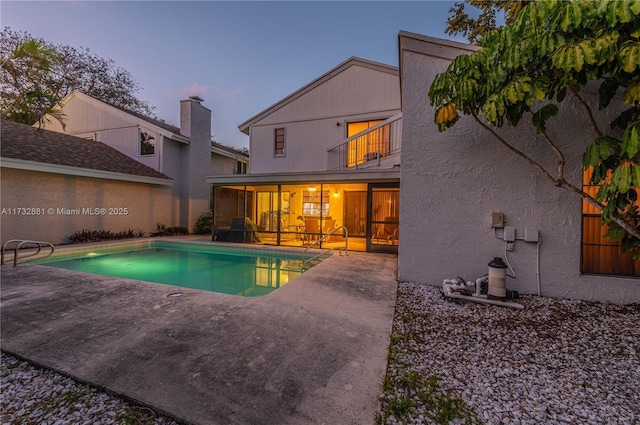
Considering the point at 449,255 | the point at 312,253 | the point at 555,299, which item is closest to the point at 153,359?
the point at 449,255

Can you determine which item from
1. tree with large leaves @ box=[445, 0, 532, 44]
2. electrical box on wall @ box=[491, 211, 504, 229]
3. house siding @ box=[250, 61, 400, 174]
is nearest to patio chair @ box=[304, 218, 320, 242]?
house siding @ box=[250, 61, 400, 174]

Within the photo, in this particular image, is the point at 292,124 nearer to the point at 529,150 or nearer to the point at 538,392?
the point at 529,150

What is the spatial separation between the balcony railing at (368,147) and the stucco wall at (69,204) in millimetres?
8859

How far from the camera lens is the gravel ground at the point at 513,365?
198cm

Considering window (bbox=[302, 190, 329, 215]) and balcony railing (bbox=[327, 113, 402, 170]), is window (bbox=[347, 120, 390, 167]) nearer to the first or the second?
balcony railing (bbox=[327, 113, 402, 170])

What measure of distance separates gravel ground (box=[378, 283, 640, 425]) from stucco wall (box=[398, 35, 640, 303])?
2.24 feet

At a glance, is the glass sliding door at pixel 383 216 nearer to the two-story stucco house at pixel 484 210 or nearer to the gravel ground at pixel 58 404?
the two-story stucco house at pixel 484 210

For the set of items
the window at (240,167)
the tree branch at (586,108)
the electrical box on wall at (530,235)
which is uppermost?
the window at (240,167)

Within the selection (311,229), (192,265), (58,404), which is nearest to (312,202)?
(311,229)

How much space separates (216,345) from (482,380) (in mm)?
2536

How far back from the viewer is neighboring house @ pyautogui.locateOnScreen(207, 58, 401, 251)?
9094 mm

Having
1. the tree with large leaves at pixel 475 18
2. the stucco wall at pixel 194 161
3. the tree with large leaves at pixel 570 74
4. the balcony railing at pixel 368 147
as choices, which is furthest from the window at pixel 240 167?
the tree with large leaves at pixel 570 74

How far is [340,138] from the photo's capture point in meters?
11.4

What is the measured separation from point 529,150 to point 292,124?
9423mm
